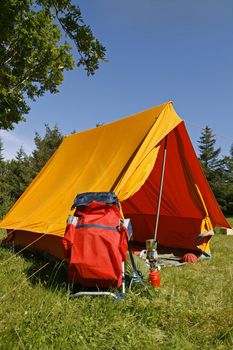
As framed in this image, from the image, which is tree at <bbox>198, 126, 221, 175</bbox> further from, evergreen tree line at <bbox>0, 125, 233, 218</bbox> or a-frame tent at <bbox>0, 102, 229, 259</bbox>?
a-frame tent at <bbox>0, 102, 229, 259</bbox>

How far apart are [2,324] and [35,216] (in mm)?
2656

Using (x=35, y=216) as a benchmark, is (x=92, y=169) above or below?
above

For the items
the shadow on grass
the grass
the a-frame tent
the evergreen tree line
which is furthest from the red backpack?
the evergreen tree line

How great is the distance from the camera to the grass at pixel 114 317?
102 inches

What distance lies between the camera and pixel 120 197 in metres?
4.46

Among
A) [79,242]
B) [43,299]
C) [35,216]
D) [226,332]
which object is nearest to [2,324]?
→ [43,299]

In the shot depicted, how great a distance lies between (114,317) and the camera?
2979mm

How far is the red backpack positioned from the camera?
338 cm

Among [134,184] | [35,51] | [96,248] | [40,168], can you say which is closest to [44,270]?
[96,248]

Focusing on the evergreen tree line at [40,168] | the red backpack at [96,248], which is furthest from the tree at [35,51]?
the evergreen tree line at [40,168]

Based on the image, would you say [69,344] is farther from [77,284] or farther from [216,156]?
[216,156]

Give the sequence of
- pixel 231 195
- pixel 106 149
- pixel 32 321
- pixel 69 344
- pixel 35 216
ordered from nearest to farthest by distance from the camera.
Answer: pixel 69 344, pixel 32 321, pixel 35 216, pixel 106 149, pixel 231 195

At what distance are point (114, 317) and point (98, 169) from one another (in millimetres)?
2702

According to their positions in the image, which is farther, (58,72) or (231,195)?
(231,195)
